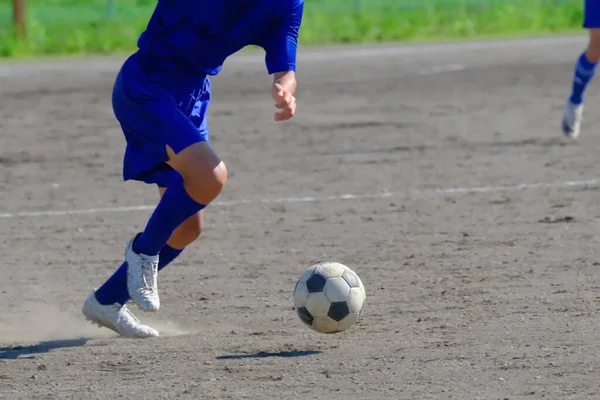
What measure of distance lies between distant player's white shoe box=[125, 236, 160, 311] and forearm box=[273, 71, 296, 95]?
3.20ft

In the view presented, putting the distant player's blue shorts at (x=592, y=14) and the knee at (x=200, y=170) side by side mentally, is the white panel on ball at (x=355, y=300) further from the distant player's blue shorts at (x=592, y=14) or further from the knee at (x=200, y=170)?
the distant player's blue shorts at (x=592, y=14)

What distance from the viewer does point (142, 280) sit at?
206 inches

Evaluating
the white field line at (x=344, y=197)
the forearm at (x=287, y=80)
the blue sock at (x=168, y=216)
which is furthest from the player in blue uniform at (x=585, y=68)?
the blue sock at (x=168, y=216)

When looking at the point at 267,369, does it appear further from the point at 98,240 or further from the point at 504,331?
the point at 98,240

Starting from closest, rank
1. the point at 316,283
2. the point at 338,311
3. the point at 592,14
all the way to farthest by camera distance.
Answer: the point at 338,311 < the point at 316,283 < the point at 592,14

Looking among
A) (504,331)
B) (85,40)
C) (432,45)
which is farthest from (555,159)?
(85,40)

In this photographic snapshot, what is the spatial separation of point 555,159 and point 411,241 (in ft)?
10.3

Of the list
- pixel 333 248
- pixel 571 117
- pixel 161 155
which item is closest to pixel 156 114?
pixel 161 155

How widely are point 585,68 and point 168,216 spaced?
6279 mm

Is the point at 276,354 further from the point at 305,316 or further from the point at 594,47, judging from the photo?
the point at 594,47

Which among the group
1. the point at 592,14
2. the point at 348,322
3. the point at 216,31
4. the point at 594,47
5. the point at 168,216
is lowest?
the point at 594,47

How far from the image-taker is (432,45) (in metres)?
19.6

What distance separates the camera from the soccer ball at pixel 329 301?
5297mm

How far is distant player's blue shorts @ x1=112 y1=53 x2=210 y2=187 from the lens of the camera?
16.9ft
